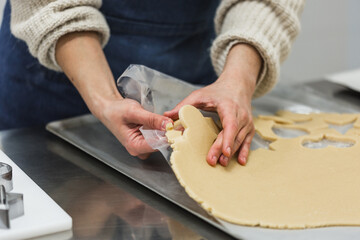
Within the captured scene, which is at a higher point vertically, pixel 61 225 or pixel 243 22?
pixel 243 22

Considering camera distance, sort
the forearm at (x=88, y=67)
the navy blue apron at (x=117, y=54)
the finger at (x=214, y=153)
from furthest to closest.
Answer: the navy blue apron at (x=117, y=54) → the forearm at (x=88, y=67) → the finger at (x=214, y=153)

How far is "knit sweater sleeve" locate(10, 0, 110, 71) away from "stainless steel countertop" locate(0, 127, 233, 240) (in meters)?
0.16

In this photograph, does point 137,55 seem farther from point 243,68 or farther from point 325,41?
point 325,41

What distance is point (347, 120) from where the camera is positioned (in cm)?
97

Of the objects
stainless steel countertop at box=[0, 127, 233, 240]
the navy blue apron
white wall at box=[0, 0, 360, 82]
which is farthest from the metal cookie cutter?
white wall at box=[0, 0, 360, 82]

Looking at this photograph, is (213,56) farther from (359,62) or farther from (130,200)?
(359,62)

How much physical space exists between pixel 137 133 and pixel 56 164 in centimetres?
15

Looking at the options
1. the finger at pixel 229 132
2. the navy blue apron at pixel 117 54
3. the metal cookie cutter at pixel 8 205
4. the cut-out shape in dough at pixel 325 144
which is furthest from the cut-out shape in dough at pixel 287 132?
the metal cookie cutter at pixel 8 205

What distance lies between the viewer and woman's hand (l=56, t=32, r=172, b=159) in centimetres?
74

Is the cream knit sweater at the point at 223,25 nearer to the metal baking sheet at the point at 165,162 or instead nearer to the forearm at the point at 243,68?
the forearm at the point at 243,68

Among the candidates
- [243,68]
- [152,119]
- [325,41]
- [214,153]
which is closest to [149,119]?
[152,119]

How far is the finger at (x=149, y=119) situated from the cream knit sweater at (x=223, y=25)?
0.20 meters

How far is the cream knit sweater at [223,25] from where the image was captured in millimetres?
825

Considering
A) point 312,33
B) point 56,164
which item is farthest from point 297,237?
point 312,33
